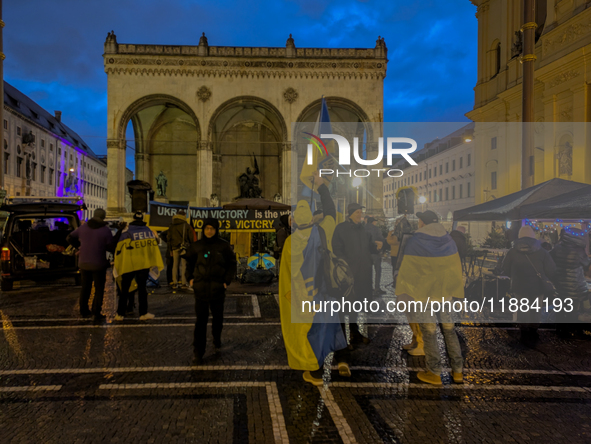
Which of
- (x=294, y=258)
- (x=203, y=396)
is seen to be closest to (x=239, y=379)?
(x=203, y=396)

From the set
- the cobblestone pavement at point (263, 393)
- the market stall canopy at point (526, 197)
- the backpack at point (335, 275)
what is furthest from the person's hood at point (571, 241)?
the backpack at point (335, 275)

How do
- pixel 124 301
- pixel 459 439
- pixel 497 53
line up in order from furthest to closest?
1. pixel 497 53
2. pixel 124 301
3. pixel 459 439

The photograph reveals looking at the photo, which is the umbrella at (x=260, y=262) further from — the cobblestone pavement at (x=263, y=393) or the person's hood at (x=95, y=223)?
the cobblestone pavement at (x=263, y=393)

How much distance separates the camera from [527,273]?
247 inches

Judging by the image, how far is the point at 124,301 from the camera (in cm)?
736

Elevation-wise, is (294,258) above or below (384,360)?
above

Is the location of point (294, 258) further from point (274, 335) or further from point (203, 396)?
point (274, 335)

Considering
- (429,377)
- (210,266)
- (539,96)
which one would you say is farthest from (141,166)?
(429,377)

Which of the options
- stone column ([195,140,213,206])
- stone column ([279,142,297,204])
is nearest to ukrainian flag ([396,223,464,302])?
stone column ([279,142,297,204])

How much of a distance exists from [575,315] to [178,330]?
6219mm

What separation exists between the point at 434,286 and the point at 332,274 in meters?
1.08

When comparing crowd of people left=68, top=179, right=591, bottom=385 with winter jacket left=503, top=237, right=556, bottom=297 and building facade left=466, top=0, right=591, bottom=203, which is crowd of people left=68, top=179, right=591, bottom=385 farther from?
building facade left=466, top=0, right=591, bottom=203

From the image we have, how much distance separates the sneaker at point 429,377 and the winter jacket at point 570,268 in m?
3.53

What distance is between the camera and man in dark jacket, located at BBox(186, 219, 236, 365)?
5.18 m
